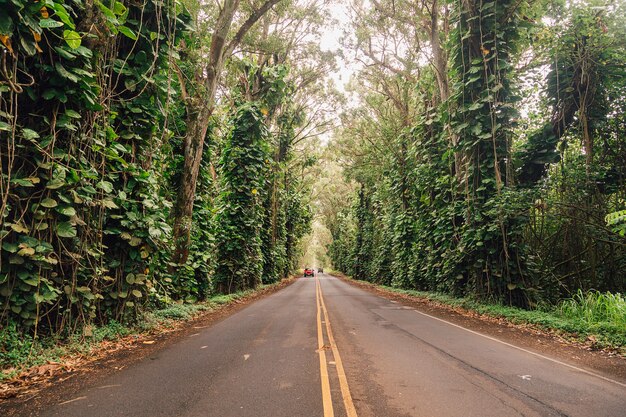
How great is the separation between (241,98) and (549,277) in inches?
614

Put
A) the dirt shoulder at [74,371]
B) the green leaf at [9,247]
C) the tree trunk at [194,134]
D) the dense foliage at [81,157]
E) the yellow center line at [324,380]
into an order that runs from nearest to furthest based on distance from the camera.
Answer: the yellow center line at [324,380] → the dirt shoulder at [74,371] → the green leaf at [9,247] → the dense foliage at [81,157] → the tree trunk at [194,134]

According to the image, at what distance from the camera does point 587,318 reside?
8.30 m

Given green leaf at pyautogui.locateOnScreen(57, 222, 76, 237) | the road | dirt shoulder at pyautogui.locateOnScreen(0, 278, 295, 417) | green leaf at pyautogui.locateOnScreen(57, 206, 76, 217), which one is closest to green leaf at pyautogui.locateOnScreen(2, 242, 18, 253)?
green leaf at pyautogui.locateOnScreen(57, 222, 76, 237)

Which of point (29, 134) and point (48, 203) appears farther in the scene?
point (48, 203)

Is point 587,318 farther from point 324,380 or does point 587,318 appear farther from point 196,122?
point 196,122

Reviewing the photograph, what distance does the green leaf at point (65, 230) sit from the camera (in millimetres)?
5508

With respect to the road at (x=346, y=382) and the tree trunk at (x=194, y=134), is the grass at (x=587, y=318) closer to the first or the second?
the road at (x=346, y=382)

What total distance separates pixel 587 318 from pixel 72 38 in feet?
38.6

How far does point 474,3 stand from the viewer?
1207 centimetres

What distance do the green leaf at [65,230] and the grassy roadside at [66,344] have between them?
1.44 m

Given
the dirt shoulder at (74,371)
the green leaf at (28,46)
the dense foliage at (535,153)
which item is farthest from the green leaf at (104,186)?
the dense foliage at (535,153)

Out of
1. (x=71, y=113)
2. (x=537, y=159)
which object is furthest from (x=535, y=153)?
(x=71, y=113)

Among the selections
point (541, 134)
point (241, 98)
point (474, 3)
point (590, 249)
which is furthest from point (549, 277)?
point (241, 98)

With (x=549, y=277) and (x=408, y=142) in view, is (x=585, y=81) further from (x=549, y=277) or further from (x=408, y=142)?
(x=408, y=142)
